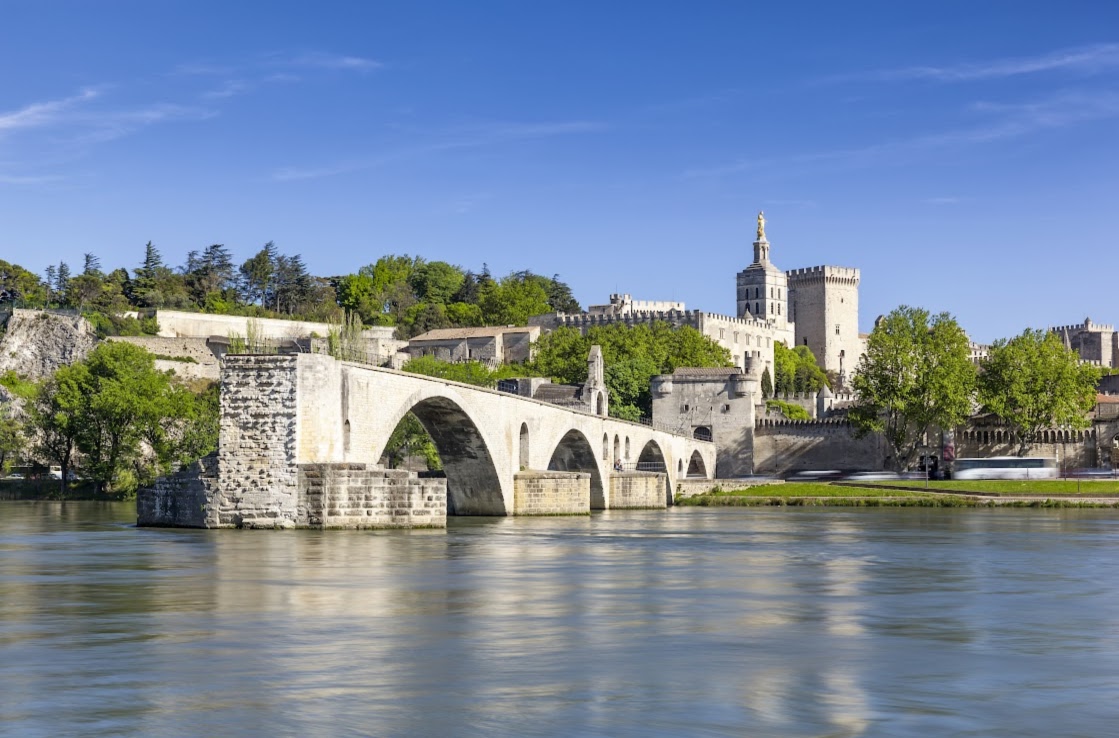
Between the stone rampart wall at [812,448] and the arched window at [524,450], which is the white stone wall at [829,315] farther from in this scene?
the arched window at [524,450]

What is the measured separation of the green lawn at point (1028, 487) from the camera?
67.1 metres

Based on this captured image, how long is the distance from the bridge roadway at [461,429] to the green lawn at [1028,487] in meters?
13.6

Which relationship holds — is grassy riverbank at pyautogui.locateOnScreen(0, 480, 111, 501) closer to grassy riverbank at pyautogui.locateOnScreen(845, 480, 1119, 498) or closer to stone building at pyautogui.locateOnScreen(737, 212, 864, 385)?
grassy riverbank at pyautogui.locateOnScreen(845, 480, 1119, 498)

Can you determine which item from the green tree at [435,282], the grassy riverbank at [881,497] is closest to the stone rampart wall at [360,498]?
the grassy riverbank at [881,497]

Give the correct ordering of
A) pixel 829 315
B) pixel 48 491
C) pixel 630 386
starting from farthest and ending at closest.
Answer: pixel 829 315, pixel 630 386, pixel 48 491

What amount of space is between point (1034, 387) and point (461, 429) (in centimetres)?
5322

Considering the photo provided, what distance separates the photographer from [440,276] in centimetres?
14912

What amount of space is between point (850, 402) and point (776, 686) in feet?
321

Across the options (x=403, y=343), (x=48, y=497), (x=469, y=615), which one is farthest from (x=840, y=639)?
(x=403, y=343)

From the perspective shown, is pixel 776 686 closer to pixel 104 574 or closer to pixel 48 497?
pixel 104 574

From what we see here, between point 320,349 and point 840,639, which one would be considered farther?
point 320,349

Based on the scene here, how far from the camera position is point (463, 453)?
46.1m

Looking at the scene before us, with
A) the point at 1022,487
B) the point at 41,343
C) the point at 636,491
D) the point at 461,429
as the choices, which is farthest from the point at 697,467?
the point at 461,429

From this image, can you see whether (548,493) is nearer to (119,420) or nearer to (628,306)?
(119,420)
